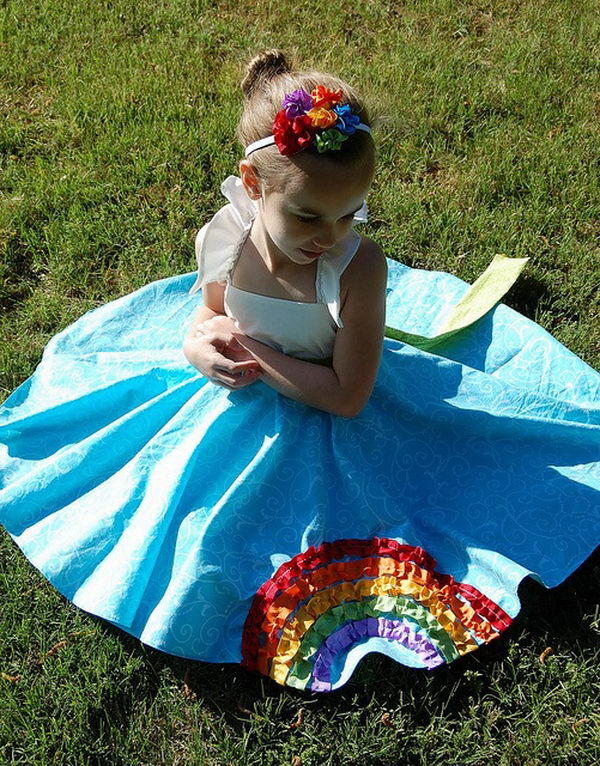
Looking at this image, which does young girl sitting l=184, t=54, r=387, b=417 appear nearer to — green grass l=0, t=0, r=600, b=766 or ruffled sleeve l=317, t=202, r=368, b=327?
ruffled sleeve l=317, t=202, r=368, b=327

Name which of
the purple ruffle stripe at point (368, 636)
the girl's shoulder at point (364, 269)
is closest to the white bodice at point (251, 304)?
the girl's shoulder at point (364, 269)

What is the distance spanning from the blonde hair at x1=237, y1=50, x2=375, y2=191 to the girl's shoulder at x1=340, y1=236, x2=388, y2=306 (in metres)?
0.36

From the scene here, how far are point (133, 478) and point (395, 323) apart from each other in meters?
1.40

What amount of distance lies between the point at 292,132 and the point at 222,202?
2239 mm

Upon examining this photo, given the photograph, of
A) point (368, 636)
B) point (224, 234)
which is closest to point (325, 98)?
point (224, 234)

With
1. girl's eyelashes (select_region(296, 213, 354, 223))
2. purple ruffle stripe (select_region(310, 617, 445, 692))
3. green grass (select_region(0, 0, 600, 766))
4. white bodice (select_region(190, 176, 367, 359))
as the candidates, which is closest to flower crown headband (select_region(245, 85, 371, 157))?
girl's eyelashes (select_region(296, 213, 354, 223))

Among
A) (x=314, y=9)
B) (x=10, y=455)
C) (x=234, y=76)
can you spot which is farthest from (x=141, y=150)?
(x=10, y=455)

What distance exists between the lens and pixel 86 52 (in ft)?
18.1

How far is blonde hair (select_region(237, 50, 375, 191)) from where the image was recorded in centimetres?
254

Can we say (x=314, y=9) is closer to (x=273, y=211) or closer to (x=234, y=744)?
(x=273, y=211)

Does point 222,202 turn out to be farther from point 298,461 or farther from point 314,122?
point 314,122

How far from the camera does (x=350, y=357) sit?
2.99 m

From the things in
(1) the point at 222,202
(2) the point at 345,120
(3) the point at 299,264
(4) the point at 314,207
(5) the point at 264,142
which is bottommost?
(1) the point at 222,202

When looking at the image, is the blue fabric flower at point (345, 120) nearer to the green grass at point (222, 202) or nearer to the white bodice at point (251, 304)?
the green grass at point (222, 202)
